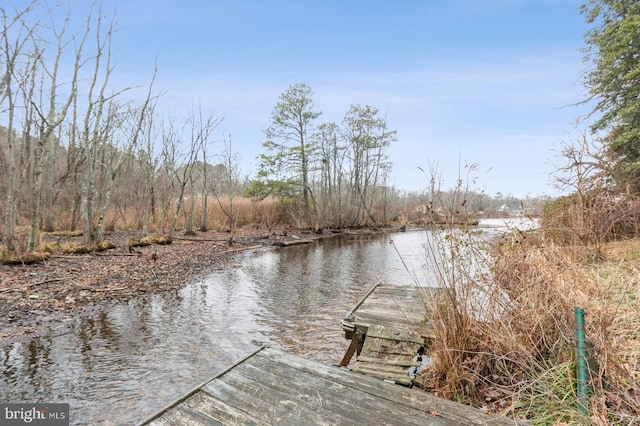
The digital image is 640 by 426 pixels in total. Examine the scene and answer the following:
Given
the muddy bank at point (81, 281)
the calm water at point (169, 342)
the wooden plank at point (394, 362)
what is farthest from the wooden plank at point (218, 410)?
the muddy bank at point (81, 281)

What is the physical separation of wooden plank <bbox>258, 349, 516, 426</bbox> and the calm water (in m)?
1.12

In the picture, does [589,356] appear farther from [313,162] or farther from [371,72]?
[313,162]

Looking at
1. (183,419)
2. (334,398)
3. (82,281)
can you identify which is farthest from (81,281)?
(334,398)

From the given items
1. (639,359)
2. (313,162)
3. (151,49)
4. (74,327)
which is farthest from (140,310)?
(313,162)

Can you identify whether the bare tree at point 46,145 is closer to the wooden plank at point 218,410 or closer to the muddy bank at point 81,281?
the muddy bank at point 81,281

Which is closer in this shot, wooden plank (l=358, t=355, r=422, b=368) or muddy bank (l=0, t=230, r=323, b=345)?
wooden plank (l=358, t=355, r=422, b=368)

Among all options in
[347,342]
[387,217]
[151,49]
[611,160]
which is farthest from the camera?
[387,217]

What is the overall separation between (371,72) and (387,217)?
18.0 metres

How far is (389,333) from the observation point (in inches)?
161

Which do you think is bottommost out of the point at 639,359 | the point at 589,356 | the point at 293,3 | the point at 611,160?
the point at 639,359

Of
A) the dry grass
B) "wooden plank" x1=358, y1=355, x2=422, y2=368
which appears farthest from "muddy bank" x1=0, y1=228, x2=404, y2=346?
the dry grass

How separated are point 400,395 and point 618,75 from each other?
44.3 ft

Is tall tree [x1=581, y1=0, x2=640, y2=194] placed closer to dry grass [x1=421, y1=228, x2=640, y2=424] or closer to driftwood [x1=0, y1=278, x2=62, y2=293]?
dry grass [x1=421, y1=228, x2=640, y2=424]

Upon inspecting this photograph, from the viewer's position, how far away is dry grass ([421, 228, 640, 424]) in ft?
7.13
